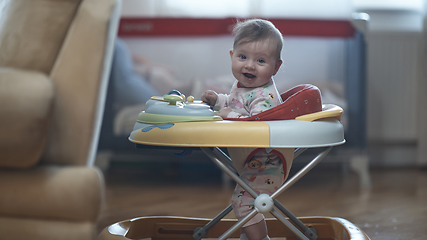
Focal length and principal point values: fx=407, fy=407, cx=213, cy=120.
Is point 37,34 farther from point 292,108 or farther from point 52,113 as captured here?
point 292,108

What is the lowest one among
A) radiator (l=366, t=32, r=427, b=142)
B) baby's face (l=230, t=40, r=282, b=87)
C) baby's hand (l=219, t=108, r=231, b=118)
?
radiator (l=366, t=32, r=427, b=142)

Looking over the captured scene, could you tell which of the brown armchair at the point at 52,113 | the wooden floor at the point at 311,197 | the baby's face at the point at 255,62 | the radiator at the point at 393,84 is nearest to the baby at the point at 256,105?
the baby's face at the point at 255,62

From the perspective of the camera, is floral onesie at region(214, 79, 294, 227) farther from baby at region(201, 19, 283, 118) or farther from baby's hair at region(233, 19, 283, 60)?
baby's hair at region(233, 19, 283, 60)

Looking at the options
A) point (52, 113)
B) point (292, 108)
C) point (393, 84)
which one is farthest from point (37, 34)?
point (393, 84)

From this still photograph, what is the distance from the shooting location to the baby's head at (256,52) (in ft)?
2.90

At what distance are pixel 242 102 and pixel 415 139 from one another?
181 centimetres

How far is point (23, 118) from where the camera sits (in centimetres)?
61

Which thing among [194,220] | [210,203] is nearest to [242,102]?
[194,220]

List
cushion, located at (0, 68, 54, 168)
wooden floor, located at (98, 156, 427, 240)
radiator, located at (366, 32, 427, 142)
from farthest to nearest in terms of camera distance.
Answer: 1. radiator, located at (366, 32, 427, 142)
2. wooden floor, located at (98, 156, 427, 240)
3. cushion, located at (0, 68, 54, 168)

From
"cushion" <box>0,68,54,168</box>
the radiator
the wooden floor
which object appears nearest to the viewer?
"cushion" <box>0,68,54,168</box>

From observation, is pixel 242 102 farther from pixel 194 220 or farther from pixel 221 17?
pixel 221 17

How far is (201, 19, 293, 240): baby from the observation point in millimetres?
869

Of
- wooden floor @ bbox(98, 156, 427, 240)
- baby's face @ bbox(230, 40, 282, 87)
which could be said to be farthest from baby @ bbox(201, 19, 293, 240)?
wooden floor @ bbox(98, 156, 427, 240)

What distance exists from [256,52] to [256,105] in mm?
115
